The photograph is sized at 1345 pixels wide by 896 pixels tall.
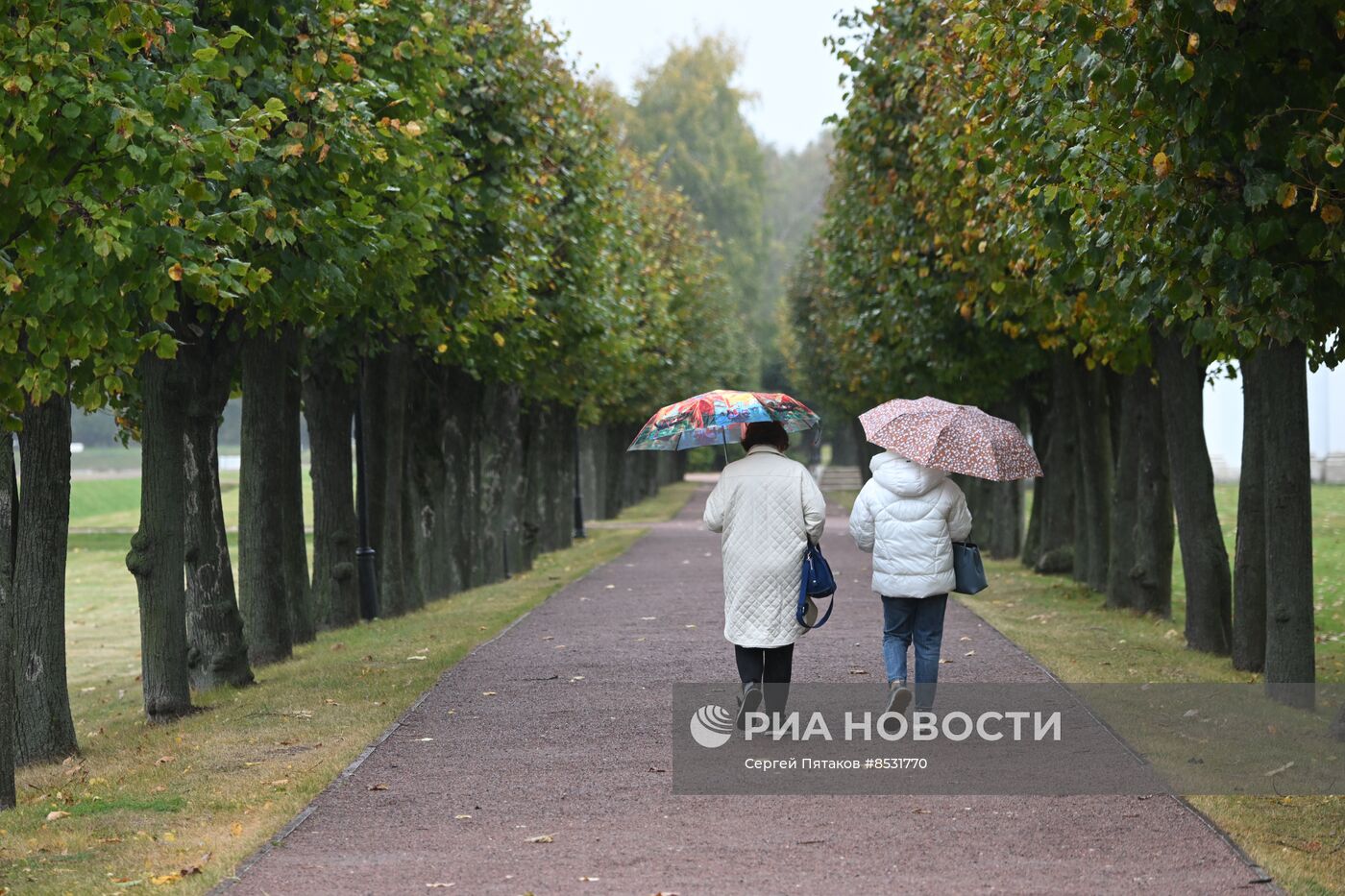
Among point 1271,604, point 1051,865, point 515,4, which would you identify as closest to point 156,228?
point 1051,865

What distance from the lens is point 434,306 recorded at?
60.6ft

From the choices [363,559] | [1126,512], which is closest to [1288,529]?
[1126,512]

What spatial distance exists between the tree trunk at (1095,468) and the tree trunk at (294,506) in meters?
9.94

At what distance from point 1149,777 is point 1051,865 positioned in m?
2.05

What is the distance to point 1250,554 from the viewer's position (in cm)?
1399

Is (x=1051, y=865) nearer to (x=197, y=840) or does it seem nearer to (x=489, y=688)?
(x=197, y=840)

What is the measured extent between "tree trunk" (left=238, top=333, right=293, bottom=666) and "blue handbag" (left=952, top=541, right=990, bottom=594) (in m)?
7.82

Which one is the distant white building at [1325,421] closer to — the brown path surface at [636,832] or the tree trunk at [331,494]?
the tree trunk at [331,494]

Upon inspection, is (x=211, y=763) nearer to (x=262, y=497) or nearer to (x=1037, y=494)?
(x=262, y=497)

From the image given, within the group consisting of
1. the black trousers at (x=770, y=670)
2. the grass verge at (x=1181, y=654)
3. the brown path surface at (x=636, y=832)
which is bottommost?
the grass verge at (x=1181, y=654)

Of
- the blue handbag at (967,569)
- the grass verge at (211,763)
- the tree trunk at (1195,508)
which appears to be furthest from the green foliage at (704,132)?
the blue handbag at (967,569)

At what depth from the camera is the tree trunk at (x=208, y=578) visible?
587 inches

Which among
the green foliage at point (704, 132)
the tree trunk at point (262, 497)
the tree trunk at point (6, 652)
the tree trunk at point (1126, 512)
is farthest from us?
the green foliage at point (704, 132)

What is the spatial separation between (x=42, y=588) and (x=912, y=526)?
6.15 metres
